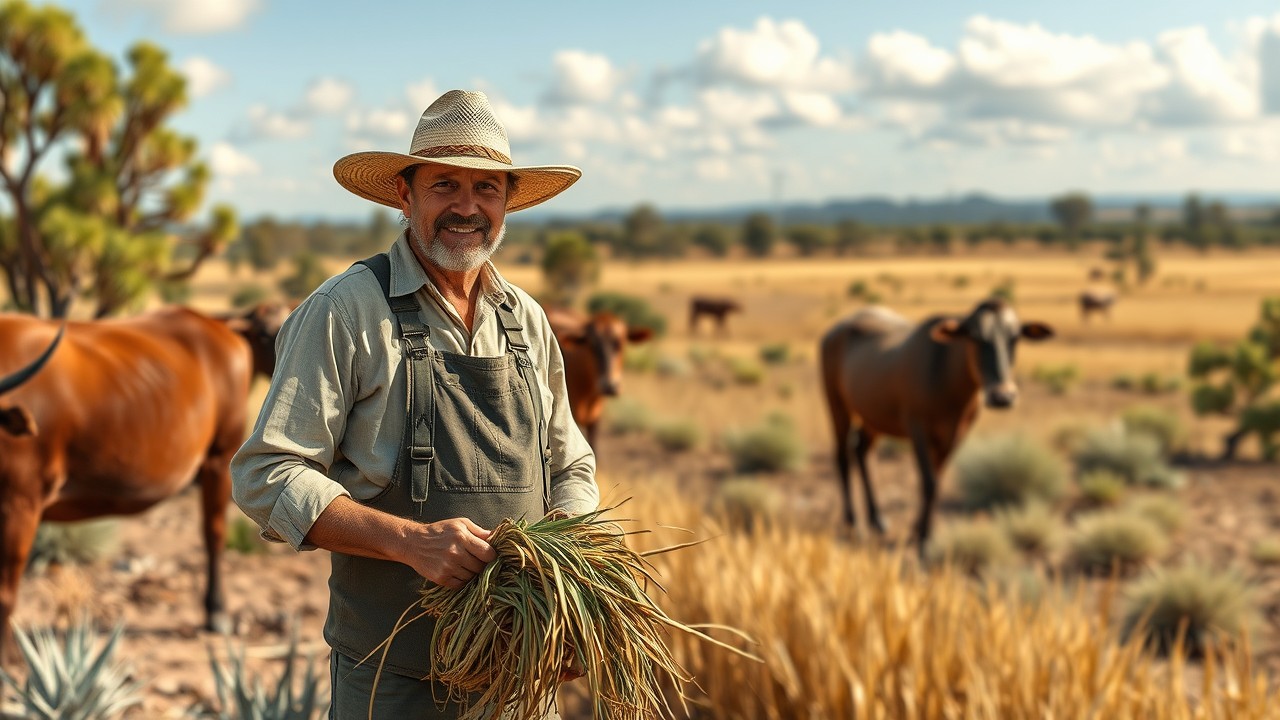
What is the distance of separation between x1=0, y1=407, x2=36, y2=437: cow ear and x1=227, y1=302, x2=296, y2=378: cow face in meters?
3.13

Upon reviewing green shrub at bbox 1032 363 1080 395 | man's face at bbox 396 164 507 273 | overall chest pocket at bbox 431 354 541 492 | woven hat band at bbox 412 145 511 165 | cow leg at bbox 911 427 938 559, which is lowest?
green shrub at bbox 1032 363 1080 395

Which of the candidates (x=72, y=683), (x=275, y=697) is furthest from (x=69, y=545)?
(x=275, y=697)

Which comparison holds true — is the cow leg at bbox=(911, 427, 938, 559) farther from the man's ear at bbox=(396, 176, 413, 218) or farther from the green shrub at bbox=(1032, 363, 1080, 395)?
the green shrub at bbox=(1032, 363, 1080, 395)

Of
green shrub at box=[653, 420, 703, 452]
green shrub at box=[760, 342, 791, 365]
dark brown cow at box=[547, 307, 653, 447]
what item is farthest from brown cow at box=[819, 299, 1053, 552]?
green shrub at box=[760, 342, 791, 365]

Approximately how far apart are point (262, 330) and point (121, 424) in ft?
8.03

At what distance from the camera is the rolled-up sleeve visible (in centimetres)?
238

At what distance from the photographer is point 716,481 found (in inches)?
540

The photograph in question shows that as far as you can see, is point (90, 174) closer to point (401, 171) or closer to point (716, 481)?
point (716, 481)

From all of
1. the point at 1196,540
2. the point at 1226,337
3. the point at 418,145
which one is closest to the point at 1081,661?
the point at 418,145

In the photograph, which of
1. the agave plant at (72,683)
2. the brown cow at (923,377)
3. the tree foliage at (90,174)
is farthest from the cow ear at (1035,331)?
the tree foliage at (90,174)

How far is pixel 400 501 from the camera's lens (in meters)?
2.55

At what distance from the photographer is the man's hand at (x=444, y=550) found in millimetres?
2324

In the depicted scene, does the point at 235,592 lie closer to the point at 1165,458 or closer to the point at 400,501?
the point at 400,501

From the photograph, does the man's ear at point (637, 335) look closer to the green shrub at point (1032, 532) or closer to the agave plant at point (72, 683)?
the green shrub at point (1032, 532)
